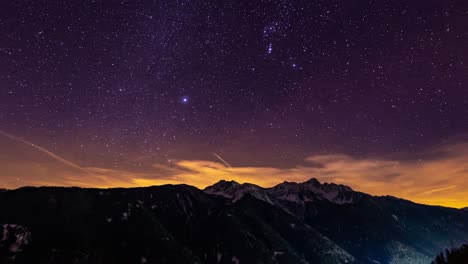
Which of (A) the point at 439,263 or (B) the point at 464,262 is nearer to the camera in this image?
(B) the point at 464,262

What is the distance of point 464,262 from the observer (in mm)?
84812

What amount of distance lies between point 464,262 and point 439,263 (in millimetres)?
18910

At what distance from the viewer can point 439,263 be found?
10212 centimetres
